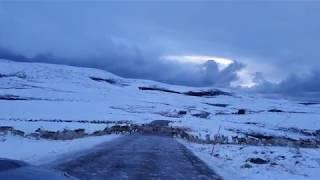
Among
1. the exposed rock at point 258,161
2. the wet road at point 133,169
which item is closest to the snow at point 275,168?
the exposed rock at point 258,161

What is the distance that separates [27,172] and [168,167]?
43.4ft

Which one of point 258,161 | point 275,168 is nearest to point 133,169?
point 275,168

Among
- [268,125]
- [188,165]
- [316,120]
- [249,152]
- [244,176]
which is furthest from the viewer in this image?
[316,120]

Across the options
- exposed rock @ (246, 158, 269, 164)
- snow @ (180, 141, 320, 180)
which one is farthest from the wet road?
exposed rock @ (246, 158, 269, 164)

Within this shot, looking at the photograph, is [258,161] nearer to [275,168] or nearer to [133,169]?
[275,168]

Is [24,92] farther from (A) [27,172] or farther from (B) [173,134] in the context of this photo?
(A) [27,172]

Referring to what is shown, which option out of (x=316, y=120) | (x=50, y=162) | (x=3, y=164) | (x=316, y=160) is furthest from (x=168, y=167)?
(x=316, y=120)

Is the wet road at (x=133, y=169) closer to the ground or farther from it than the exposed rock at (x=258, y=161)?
closer to the ground

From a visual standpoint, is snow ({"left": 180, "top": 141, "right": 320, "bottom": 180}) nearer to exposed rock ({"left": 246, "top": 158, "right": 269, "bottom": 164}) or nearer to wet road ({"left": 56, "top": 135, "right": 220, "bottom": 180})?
exposed rock ({"left": 246, "top": 158, "right": 269, "bottom": 164})

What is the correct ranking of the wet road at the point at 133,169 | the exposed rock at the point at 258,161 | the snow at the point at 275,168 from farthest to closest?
the exposed rock at the point at 258,161 → the snow at the point at 275,168 → the wet road at the point at 133,169

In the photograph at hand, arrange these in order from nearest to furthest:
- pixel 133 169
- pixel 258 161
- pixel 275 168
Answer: pixel 133 169 → pixel 275 168 → pixel 258 161

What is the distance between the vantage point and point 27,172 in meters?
7.11

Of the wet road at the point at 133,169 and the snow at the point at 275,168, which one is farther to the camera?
the snow at the point at 275,168

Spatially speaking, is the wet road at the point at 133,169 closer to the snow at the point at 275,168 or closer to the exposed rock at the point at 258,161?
the snow at the point at 275,168
